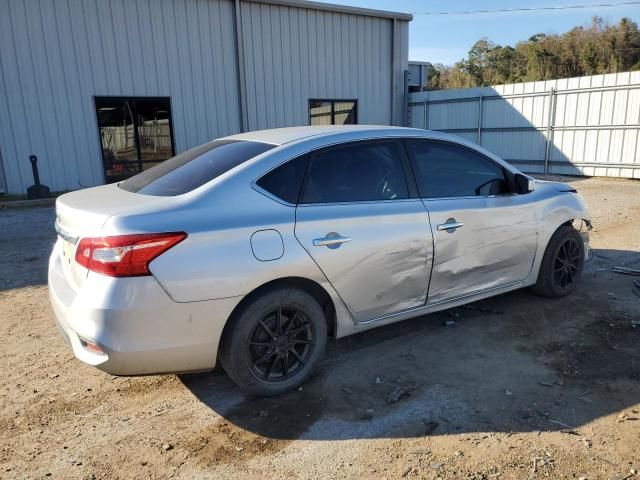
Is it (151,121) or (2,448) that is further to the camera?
(151,121)

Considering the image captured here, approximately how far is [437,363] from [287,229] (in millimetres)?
1535

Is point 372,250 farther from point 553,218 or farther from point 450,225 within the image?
point 553,218

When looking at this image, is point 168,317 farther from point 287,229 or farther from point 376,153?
point 376,153

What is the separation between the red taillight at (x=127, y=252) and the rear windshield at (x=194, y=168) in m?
0.49

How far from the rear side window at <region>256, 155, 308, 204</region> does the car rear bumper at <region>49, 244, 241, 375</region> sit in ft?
2.31

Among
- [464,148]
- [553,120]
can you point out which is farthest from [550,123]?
[464,148]

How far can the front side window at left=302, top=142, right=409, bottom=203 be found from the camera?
128 inches

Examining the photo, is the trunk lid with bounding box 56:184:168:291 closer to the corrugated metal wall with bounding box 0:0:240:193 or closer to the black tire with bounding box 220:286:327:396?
the black tire with bounding box 220:286:327:396

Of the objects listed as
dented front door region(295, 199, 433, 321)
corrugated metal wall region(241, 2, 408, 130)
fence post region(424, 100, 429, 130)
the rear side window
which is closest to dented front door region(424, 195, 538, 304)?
dented front door region(295, 199, 433, 321)

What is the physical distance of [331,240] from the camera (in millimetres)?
3135

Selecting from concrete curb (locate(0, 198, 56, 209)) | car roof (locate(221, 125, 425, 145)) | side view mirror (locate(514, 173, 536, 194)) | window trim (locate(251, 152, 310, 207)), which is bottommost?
concrete curb (locate(0, 198, 56, 209))

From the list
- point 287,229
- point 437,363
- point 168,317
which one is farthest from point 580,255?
point 168,317

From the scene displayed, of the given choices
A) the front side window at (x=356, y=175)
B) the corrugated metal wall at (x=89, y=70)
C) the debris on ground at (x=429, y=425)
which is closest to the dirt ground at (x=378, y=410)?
the debris on ground at (x=429, y=425)

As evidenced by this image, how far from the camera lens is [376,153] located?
11.7 ft
